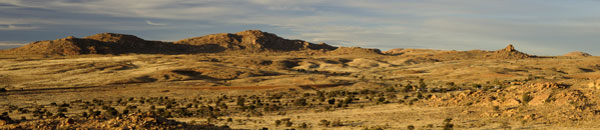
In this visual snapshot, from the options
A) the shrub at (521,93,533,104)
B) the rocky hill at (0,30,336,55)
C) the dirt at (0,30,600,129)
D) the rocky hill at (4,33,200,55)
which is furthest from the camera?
the rocky hill at (0,30,336,55)


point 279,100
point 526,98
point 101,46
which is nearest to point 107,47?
point 101,46

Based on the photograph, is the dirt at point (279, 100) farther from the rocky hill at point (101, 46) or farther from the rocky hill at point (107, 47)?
the rocky hill at point (107, 47)

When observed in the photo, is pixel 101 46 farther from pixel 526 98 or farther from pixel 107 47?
pixel 526 98

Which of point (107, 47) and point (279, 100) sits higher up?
point (107, 47)

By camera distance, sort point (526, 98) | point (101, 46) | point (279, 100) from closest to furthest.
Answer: point (526, 98) < point (279, 100) < point (101, 46)

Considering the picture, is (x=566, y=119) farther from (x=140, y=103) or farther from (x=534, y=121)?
(x=140, y=103)

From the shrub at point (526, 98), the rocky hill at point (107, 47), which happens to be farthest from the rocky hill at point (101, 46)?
the shrub at point (526, 98)

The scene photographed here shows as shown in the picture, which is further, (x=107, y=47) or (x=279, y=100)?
(x=107, y=47)

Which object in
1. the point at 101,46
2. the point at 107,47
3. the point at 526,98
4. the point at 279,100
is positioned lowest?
the point at 279,100

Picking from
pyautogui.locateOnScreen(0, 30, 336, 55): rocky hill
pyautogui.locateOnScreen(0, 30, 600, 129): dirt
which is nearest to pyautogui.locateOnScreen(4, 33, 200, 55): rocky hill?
pyautogui.locateOnScreen(0, 30, 336, 55): rocky hill

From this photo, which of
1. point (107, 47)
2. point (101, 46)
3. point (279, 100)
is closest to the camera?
point (279, 100)

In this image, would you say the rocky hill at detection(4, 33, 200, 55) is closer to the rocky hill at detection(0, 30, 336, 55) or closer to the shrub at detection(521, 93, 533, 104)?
the rocky hill at detection(0, 30, 336, 55)

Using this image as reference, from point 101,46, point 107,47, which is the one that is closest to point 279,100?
point 107,47

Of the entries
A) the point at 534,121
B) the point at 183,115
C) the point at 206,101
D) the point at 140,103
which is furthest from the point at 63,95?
the point at 534,121
